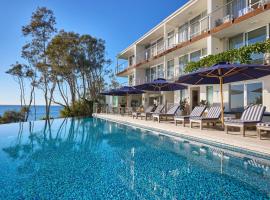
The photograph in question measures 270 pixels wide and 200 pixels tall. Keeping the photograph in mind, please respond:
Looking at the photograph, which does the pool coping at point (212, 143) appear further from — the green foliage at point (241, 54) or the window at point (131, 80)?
the window at point (131, 80)

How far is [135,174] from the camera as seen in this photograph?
16.6 ft

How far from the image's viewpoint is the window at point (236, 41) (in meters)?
13.2

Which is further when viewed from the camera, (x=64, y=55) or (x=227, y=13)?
(x=64, y=55)

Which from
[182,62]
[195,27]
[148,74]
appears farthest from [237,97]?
[148,74]

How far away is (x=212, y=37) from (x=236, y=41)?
143 cm

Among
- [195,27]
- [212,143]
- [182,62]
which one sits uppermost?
[195,27]

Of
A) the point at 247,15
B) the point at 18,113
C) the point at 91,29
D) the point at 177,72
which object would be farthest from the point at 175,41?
the point at 18,113

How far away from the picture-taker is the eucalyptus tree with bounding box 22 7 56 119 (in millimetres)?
26969

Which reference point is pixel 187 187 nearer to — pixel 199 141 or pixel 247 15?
pixel 199 141

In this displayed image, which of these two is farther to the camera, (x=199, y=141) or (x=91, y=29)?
(x=91, y=29)

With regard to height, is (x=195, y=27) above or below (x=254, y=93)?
above

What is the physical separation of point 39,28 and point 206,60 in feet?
72.6

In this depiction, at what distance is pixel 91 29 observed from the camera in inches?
1164

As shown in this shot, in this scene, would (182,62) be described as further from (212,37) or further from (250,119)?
(250,119)
